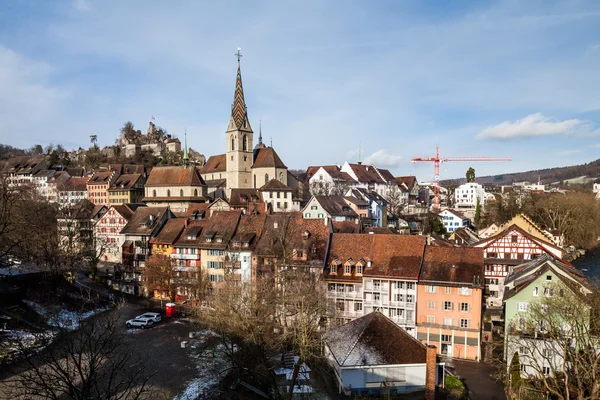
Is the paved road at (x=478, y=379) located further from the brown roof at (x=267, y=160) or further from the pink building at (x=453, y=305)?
the brown roof at (x=267, y=160)

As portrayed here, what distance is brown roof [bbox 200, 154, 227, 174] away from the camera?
91938 millimetres

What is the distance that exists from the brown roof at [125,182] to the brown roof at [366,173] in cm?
4776

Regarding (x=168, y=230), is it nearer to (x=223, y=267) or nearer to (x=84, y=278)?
(x=223, y=267)

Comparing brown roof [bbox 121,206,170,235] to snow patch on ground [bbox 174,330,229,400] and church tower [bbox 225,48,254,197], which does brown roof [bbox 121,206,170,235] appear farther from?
church tower [bbox 225,48,254,197]

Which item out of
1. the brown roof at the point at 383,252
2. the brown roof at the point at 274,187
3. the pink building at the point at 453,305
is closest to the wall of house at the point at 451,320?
the pink building at the point at 453,305

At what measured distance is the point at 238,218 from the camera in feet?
153

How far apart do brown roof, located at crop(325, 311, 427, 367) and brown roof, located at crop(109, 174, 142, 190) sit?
71603 mm

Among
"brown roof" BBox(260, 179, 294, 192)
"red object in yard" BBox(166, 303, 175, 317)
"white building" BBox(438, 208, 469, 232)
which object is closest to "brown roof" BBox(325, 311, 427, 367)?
"red object in yard" BBox(166, 303, 175, 317)

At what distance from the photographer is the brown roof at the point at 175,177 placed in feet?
263

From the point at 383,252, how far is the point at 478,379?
11.9m

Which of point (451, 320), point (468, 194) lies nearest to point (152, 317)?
point (451, 320)

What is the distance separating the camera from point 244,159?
8538cm

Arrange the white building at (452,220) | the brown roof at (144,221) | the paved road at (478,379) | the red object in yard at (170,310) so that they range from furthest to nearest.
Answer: the white building at (452,220), the brown roof at (144,221), the red object in yard at (170,310), the paved road at (478,379)

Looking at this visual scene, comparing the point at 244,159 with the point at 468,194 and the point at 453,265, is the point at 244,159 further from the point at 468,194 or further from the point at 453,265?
the point at 468,194
